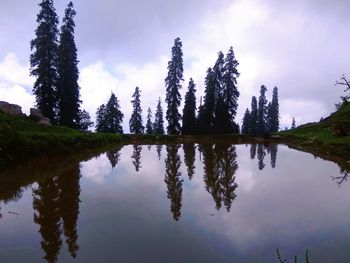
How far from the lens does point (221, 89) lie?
63188mm

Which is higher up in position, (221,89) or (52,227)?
(221,89)

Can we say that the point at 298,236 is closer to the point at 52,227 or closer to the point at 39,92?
the point at 52,227

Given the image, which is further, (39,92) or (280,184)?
(39,92)

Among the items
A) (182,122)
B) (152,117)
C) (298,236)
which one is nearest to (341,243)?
(298,236)

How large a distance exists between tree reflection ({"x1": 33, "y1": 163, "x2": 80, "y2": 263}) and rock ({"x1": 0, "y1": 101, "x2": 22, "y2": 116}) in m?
13.5

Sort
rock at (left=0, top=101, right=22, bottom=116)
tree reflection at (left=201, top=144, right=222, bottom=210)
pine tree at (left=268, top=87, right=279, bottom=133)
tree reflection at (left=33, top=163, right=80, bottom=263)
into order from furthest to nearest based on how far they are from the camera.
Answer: pine tree at (left=268, top=87, right=279, bottom=133)
rock at (left=0, top=101, right=22, bottom=116)
tree reflection at (left=201, top=144, right=222, bottom=210)
tree reflection at (left=33, top=163, right=80, bottom=263)

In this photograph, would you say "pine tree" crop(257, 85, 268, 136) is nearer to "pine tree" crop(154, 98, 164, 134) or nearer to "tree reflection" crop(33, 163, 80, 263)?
"pine tree" crop(154, 98, 164, 134)

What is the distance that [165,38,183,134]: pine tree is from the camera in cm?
6238

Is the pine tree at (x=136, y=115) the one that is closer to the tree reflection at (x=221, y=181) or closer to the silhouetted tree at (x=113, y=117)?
the silhouetted tree at (x=113, y=117)

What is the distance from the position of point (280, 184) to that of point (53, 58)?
1327 inches

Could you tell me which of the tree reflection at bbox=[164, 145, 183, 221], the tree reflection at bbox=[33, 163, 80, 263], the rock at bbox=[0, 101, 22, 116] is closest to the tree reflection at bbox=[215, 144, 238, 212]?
the tree reflection at bbox=[164, 145, 183, 221]

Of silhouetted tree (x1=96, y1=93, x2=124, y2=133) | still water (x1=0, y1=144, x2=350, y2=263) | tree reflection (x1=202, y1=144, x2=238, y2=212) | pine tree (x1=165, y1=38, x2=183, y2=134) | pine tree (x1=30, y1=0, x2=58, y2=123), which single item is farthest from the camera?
silhouetted tree (x1=96, y1=93, x2=124, y2=133)

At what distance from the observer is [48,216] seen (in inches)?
400

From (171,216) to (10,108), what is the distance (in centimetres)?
2214
